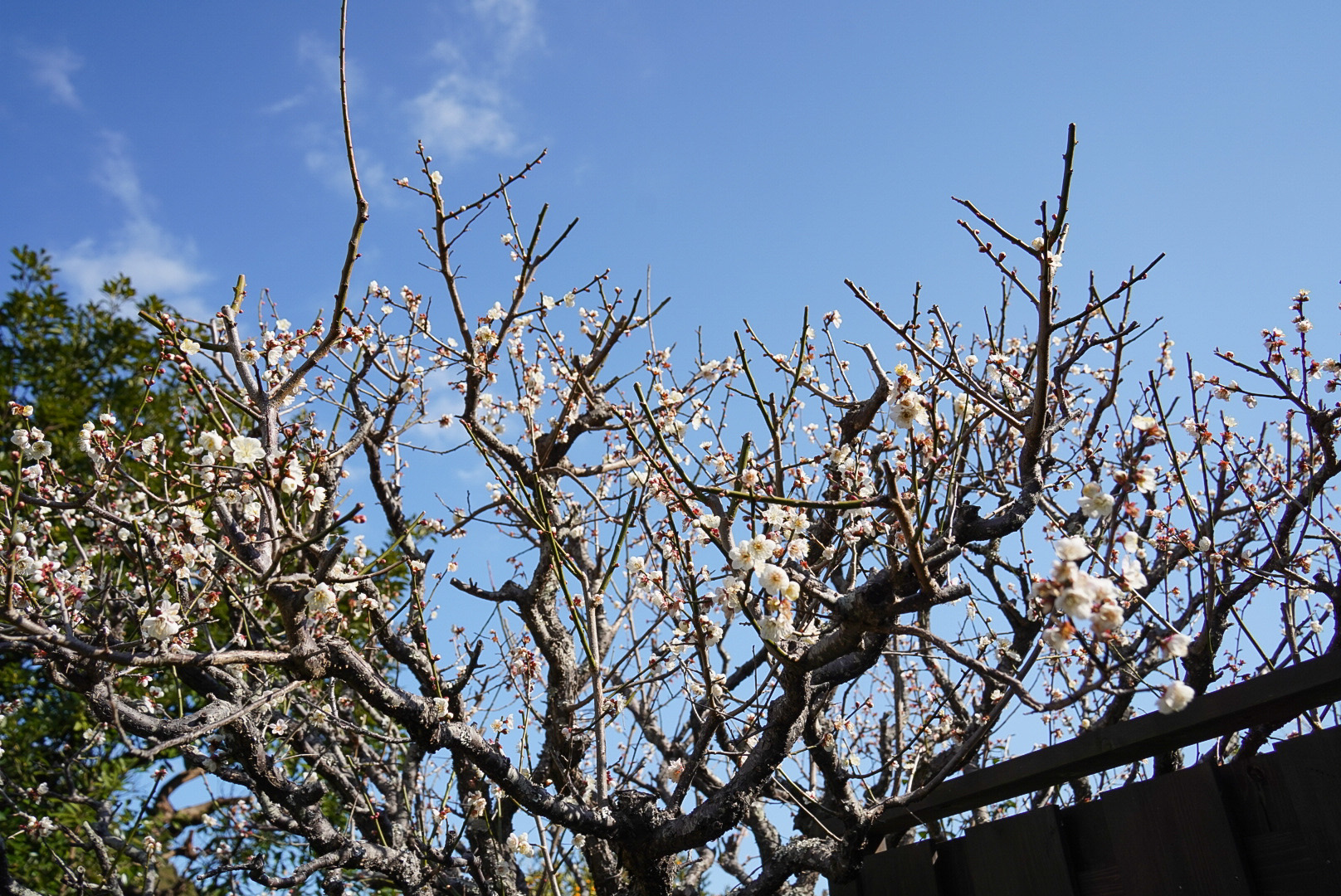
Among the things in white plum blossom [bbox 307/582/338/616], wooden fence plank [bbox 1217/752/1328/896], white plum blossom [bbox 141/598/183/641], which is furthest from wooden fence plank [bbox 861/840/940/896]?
white plum blossom [bbox 141/598/183/641]

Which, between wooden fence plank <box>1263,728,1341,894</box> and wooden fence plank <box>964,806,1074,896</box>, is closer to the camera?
wooden fence plank <box>1263,728,1341,894</box>

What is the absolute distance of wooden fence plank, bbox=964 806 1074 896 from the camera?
1616mm

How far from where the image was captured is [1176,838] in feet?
4.72

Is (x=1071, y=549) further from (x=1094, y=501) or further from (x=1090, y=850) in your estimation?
(x=1090, y=850)

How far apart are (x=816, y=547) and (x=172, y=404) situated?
6.92m

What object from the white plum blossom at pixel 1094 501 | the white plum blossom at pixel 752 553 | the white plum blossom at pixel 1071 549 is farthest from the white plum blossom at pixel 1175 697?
the white plum blossom at pixel 752 553

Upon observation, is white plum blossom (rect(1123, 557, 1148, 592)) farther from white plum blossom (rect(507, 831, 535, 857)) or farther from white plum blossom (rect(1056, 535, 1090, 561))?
white plum blossom (rect(507, 831, 535, 857))

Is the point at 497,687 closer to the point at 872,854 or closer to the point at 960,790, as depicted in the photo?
the point at 872,854

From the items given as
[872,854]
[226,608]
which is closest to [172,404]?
[226,608]

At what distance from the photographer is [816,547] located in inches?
106

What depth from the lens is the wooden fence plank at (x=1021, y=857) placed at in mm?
1616

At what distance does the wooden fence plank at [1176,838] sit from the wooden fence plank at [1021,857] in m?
0.12

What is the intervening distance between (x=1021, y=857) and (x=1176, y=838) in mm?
347

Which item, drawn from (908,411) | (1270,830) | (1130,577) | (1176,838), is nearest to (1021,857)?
(1176,838)
